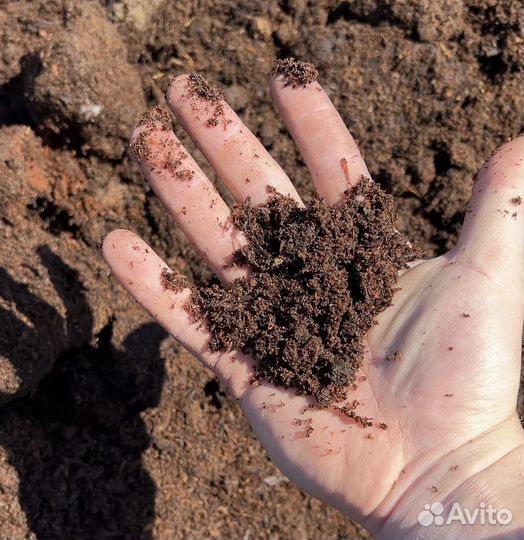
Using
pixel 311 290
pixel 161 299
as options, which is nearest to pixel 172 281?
pixel 161 299

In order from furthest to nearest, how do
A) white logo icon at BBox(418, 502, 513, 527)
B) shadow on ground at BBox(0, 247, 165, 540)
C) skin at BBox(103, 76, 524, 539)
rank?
shadow on ground at BBox(0, 247, 165, 540)
skin at BBox(103, 76, 524, 539)
white logo icon at BBox(418, 502, 513, 527)

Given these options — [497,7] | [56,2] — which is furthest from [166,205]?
[497,7]

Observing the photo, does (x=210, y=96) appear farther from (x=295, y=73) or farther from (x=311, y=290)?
(x=311, y=290)

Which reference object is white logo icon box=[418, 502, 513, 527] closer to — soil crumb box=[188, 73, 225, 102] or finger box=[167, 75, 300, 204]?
finger box=[167, 75, 300, 204]

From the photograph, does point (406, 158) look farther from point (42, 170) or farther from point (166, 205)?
point (42, 170)

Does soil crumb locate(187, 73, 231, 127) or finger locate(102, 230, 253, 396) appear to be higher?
soil crumb locate(187, 73, 231, 127)

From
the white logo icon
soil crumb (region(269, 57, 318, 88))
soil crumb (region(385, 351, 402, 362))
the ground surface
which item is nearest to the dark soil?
soil crumb (region(269, 57, 318, 88))
